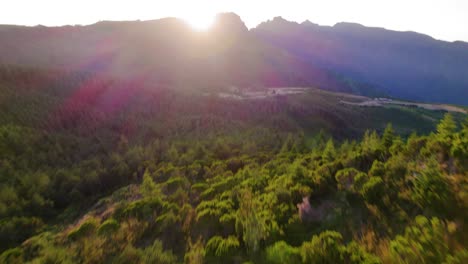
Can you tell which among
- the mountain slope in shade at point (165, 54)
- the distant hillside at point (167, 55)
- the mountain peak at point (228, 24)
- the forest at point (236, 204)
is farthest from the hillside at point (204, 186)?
the mountain peak at point (228, 24)

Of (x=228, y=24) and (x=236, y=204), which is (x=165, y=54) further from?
(x=236, y=204)

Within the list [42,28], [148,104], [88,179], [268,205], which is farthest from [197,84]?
[268,205]

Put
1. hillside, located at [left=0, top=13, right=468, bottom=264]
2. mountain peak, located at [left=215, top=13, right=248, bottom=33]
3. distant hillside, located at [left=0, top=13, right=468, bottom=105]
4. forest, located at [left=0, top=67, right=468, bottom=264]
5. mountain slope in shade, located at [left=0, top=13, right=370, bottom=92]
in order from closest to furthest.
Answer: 1. forest, located at [left=0, top=67, right=468, bottom=264]
2. hillside, located at [left=0, top=13, right=468, bottom=264]
3. distant hillside, located at [left=0, top=13, right=468, bottom=105]
4. mountain slope in shade, located at [left=0, top=13, right=370, bottom=92]
5. mountain peak, located at [left=215, top=13, right=248, bottom=33]

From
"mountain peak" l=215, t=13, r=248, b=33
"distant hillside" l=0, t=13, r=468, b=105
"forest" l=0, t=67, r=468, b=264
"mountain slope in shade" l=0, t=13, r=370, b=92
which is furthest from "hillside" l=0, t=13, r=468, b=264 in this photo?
"mountain peak" l=215, t=13, r=248, b=33

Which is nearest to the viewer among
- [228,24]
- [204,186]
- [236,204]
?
[236,204]

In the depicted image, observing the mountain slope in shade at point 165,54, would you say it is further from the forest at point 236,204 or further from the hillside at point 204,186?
the forest at point 236,204

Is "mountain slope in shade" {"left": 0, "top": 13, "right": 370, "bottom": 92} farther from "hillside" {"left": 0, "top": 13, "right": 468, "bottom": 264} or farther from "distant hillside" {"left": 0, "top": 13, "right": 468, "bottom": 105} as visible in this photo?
"hillside" {"left": 0, "top": 13, "right": 468, "bottom": 264}

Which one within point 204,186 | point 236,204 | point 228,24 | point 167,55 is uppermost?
point 228,24

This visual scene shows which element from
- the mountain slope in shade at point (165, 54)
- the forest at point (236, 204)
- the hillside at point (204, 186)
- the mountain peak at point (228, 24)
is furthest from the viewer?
the mountain peak at point (228, 24)

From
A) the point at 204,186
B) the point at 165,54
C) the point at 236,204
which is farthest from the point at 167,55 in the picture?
the point at 236,204

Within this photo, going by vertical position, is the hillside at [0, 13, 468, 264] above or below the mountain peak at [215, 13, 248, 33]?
below

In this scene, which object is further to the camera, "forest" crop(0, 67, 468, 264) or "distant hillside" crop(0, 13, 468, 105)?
"distant hillside" crop(0, 13, 468, 105)
